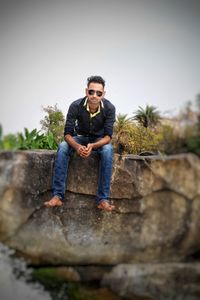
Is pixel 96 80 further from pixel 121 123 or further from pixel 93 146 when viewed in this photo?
pixel 121 123

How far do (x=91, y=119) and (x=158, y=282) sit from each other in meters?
2.79

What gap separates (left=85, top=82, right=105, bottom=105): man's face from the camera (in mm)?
4441

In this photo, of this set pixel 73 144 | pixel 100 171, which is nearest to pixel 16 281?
pixel 100 171

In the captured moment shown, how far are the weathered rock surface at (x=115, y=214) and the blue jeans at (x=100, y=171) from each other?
28 cm

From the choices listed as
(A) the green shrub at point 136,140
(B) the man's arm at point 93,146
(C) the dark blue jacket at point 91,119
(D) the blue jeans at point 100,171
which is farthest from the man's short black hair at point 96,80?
(A) the green shrub at point 136,140

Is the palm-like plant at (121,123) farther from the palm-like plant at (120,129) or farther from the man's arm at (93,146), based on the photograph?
the man's arm at (93,146)

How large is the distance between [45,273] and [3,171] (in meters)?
1.73

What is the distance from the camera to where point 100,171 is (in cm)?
446

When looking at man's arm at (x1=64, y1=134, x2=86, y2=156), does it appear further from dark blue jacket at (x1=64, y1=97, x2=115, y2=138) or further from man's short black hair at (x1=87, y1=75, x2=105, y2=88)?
man's short black hair at (x1=87, y1=75, x2=105, y2=88)

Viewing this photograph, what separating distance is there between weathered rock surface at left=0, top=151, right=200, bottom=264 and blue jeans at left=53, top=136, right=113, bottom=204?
11.0 inches

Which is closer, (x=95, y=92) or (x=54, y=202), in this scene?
(x=54, y=202)

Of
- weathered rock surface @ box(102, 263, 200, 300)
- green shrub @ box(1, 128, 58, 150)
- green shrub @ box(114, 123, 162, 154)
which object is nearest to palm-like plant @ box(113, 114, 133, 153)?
green shrub @ box(114, 123, 162, 154)

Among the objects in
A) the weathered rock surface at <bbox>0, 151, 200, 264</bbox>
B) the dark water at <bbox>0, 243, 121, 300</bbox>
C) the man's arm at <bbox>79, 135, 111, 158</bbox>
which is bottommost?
the dark water at <bbox>0, 243, 121, 300</bbox>

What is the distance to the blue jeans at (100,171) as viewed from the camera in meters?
4.30
